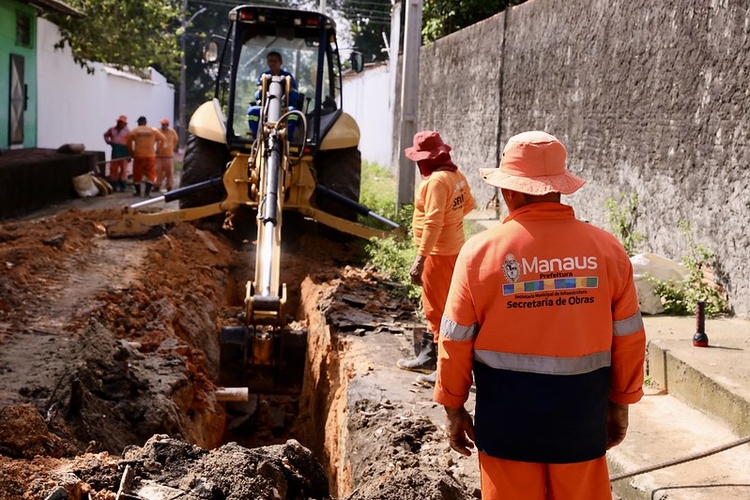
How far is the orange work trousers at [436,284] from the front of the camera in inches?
261

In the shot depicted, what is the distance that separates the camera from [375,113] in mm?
27375

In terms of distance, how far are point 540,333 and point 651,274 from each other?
458cm

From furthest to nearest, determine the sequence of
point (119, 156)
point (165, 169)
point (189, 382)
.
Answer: point (165, 169) → point (119, 156) → point (189, 382)

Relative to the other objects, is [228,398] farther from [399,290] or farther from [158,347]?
[399,290]

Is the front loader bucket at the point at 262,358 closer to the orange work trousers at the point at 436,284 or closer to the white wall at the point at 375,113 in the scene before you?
the orange work trousers at the point at 436,284

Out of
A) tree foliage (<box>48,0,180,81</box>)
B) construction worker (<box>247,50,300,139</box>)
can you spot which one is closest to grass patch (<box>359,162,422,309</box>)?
construction worker (<box>247,50,300,139</box>)

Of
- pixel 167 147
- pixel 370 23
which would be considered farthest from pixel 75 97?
pixel 370 23

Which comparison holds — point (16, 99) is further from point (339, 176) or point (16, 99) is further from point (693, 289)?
point (693, 289)

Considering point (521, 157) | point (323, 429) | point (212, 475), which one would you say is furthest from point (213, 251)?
point (521, 157)

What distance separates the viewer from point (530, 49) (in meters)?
12.8

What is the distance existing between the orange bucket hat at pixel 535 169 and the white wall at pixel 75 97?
17815mm

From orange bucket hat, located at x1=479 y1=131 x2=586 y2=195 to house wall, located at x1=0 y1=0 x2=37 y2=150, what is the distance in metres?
15.5

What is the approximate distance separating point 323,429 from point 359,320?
115cm

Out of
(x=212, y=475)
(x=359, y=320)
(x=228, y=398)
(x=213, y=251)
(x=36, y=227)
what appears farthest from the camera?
(x=36, y=227)
